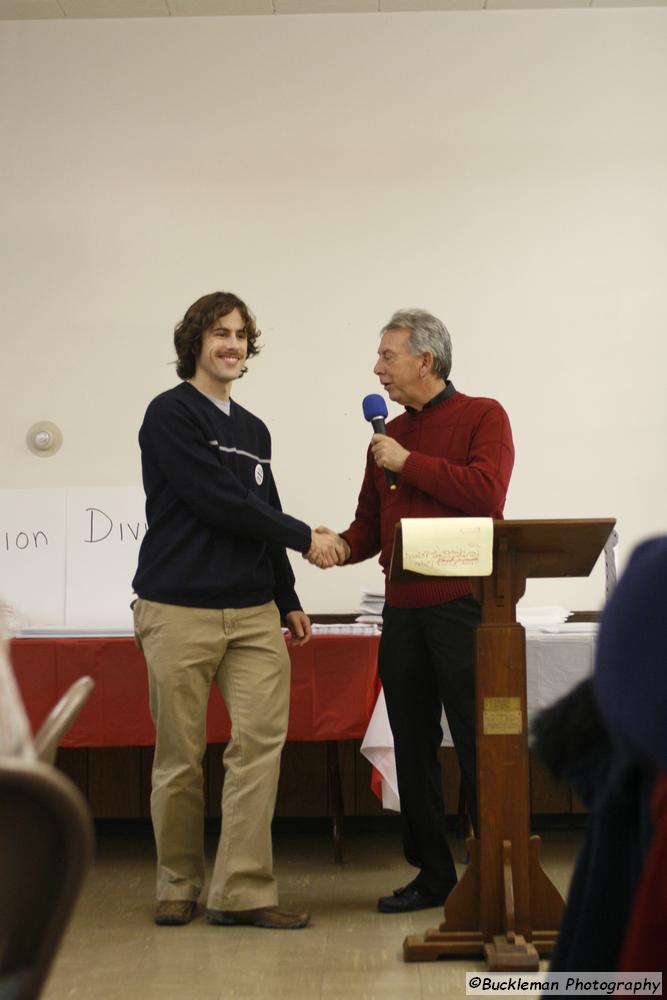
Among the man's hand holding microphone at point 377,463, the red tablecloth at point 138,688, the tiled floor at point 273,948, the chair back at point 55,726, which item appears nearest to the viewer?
the chair back at point 55,726

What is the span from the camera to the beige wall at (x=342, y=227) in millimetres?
4195

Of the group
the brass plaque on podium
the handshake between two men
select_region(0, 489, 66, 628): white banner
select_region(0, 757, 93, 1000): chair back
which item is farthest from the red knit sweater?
select_region(0, 757, 93, 1000): chair back

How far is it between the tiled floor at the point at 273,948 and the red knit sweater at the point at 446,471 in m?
0.83

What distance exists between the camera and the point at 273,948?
2.61 m

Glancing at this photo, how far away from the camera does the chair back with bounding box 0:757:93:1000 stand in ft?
3.04

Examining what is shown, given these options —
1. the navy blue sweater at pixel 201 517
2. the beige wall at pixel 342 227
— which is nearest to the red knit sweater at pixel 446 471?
the navy blue sweater at pixel 201 517

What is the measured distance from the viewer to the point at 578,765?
1088mm

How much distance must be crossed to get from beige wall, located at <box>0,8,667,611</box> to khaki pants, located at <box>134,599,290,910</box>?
1233mm

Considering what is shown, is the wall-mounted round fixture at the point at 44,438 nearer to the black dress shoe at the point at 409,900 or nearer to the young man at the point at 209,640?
the young man at the point at 209,640

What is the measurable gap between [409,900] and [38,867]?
6.98ft

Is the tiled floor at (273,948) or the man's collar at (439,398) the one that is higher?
the man's collar at (439,398)

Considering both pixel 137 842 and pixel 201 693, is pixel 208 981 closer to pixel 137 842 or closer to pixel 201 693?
pixel 201 693

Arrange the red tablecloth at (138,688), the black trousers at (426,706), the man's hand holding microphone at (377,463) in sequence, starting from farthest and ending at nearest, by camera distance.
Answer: the red tablecloth at (138,688) < the man's hand holding microphone at (377,463) < the black trousers at (426,706)

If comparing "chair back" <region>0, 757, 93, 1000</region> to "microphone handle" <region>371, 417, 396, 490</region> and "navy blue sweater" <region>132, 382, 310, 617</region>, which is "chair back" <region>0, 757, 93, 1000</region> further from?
"microphone handle" <region>371, 417, 396, 490</region>
